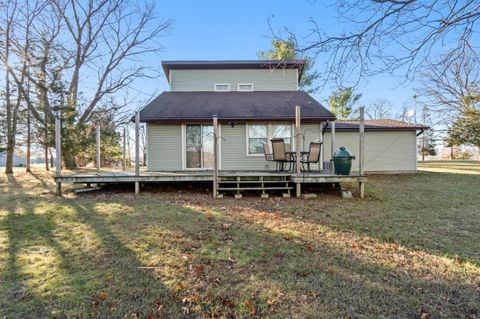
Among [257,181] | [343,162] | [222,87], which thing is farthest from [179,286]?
[222,87]

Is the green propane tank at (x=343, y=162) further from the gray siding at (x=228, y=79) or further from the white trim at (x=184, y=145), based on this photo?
the gray siding at (x=228, y=79)

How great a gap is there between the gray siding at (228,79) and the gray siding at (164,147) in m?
3.09

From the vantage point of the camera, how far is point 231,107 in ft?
32.9

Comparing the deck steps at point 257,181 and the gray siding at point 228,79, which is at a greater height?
the gray siding at point 228,79

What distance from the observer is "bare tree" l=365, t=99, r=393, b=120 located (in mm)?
37000

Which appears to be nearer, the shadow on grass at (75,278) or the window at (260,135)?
the shadow on grass at (75,278)

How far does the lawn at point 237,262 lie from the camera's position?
222 cm

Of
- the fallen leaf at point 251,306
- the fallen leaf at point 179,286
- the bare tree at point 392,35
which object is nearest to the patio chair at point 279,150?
the bare tree at point 392,35

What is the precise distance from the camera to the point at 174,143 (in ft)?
31.6

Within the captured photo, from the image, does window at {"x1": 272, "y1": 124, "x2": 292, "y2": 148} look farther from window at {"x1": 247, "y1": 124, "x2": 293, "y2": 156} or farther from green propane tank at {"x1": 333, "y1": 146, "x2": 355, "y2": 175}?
green propane tank at {"x1": 333, "y1": 146, "x2": 355, "y2": 175}

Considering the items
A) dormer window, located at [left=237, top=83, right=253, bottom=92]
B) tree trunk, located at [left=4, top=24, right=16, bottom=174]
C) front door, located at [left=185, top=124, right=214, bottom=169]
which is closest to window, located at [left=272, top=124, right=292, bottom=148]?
front door, located at [left=185, top=124, right=214, bottom=169]

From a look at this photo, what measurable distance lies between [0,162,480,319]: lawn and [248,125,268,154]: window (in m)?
4.25

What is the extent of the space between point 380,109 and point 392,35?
39.3 m

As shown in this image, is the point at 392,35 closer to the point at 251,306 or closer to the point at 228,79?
the point at 251,306
